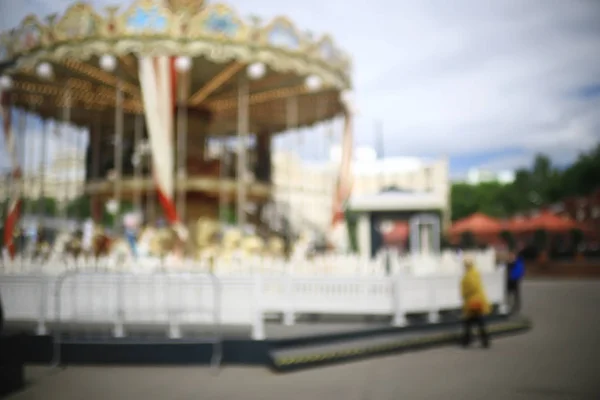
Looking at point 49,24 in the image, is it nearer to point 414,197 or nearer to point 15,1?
point 15,1

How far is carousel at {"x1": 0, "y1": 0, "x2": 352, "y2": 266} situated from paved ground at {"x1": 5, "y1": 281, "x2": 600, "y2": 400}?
19.6 ft

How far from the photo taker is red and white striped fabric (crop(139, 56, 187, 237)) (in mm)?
12094

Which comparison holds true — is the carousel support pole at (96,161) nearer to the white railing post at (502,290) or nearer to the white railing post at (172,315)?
the white railing post at (172,315)

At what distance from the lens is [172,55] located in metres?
12.6

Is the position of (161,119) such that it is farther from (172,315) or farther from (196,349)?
(196,349)

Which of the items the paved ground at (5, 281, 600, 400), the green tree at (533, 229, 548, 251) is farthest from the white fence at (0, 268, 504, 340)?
the green tree at (533, 229, 548, 251)

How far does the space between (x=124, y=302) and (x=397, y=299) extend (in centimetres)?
461

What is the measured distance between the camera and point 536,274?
31.6 metres

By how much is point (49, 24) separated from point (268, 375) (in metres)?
10.4

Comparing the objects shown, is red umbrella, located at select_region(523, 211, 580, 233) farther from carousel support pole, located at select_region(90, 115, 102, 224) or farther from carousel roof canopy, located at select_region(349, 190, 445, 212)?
carousel support pole, located at select_region(90, 115, 102, 224)

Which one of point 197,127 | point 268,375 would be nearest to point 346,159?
point 197,127

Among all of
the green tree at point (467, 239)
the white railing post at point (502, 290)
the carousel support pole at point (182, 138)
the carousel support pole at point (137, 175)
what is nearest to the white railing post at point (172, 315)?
the carousel support pole at point (182, 138)

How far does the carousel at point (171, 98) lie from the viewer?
12.4 metres

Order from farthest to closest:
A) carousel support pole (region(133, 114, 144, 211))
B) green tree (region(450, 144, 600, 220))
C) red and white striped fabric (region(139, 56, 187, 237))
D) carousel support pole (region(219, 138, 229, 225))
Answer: green tree (region(450, 144, 600, 220)) < carousel support pole (region(219, 138, 229, 225)) < carousel support pole (region(133, 114, 144, 211)) < red and white striped fabric (region(139, 56, 187, 237))
